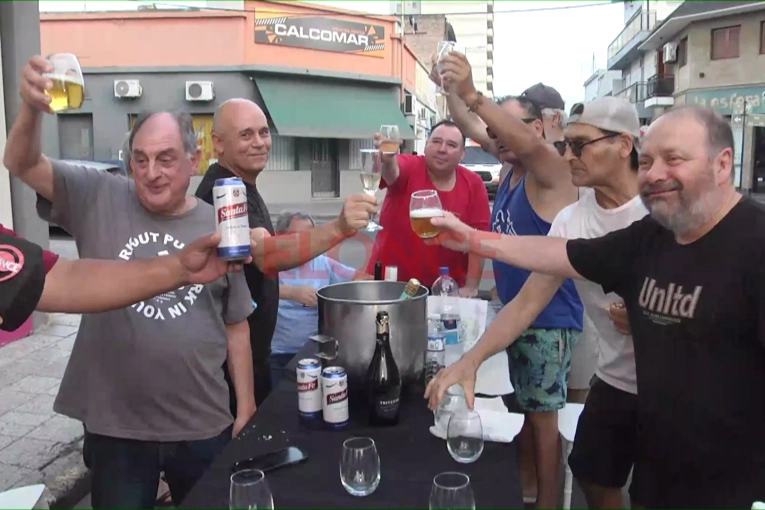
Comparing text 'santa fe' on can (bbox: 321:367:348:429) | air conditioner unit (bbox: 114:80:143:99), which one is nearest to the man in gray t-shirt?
text 'santa fe' on can (bbox: 321:367:348:429)

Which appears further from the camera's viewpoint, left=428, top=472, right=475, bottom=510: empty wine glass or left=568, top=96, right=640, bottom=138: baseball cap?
left=568, top=96, right=640, bottom=138: baseball cap

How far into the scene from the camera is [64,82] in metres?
1.89

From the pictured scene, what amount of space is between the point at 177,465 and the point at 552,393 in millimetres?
1836

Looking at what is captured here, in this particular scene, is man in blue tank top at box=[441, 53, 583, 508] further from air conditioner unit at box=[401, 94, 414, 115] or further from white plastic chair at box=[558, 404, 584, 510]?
air conditioner unit at box=[401, 94, 414, 115]

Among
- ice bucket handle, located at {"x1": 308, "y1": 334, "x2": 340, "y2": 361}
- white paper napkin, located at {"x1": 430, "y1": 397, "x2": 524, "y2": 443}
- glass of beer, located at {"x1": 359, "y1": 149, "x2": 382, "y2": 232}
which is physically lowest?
white paper napkin, located at {"x1": 430, "y1": 397, "x2": 524, "y2": 443}

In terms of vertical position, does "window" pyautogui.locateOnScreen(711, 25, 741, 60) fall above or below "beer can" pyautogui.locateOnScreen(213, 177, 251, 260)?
above

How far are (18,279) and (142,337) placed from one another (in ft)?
2.22

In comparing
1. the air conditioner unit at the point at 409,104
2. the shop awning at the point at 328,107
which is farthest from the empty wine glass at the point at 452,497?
the air conditioner unit at the point at 409,104

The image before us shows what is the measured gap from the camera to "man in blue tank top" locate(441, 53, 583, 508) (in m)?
2.86

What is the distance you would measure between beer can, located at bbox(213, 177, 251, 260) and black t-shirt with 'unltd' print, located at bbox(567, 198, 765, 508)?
Answer: 1.27m

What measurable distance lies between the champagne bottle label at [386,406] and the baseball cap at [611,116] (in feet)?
4.52

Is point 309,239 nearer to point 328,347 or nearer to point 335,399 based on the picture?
point 328,347

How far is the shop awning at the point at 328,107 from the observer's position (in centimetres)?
1714

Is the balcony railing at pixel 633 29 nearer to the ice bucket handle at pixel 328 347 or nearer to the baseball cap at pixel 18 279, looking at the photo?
the ice bucket handle at pixel 328 347
